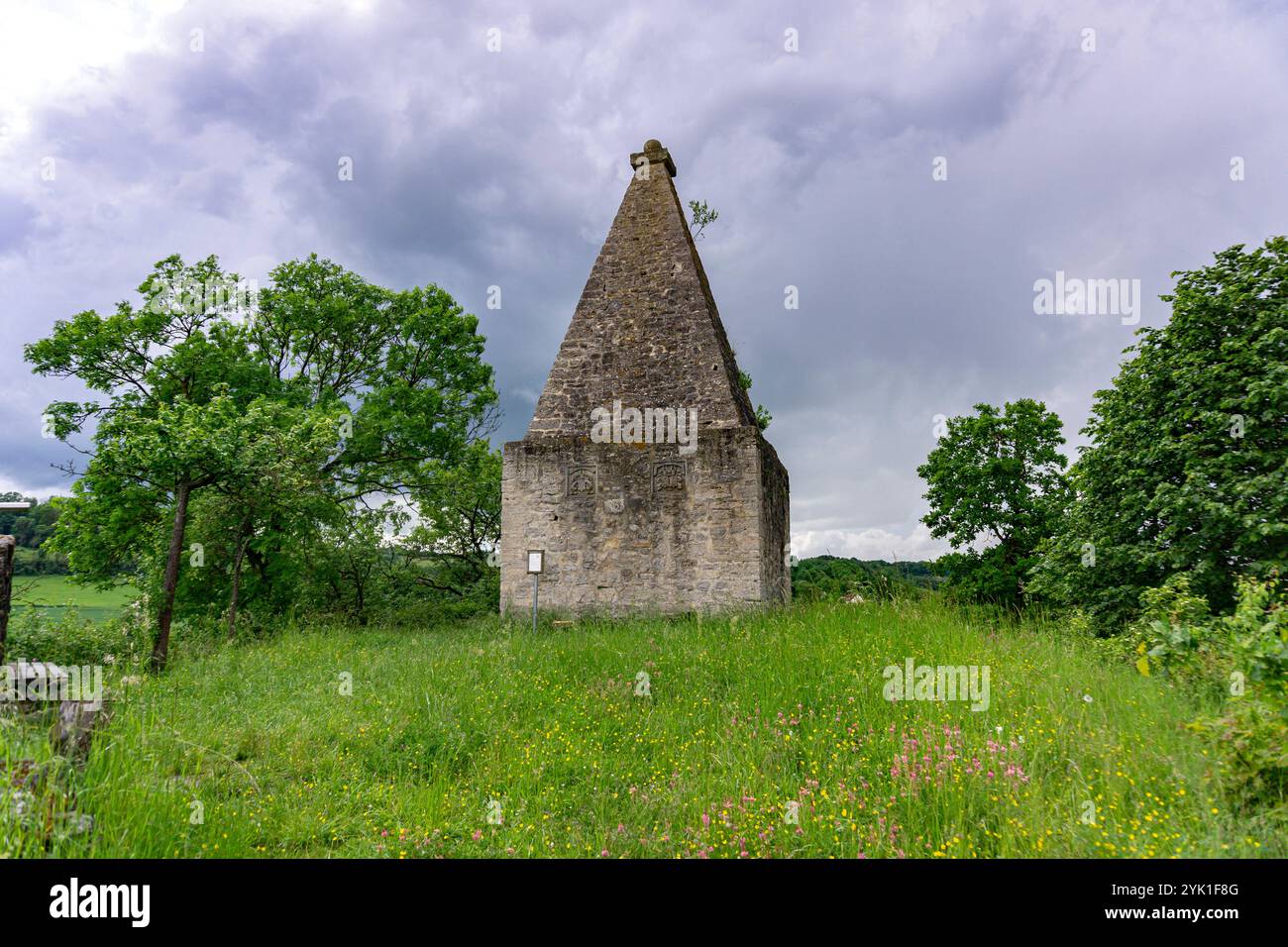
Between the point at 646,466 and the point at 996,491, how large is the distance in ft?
50.0

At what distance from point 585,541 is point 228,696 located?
20.1ft

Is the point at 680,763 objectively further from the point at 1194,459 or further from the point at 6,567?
the point at 1194,459

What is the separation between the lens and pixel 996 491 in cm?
2227

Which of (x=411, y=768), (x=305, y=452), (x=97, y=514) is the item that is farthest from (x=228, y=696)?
(x=97, y=514)

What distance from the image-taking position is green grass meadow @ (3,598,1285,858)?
13.8 ft

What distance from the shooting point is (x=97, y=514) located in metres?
15.3

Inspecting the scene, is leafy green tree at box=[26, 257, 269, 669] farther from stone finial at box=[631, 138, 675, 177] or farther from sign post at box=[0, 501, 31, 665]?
stone finial at box=[631, 138, 675, 177]

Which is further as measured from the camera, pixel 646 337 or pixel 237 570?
pixel 646 337

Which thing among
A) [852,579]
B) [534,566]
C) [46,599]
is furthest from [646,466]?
[46,599]

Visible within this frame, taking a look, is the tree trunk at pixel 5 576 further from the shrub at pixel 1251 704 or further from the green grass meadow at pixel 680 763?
the shrub at pixel 1251 704

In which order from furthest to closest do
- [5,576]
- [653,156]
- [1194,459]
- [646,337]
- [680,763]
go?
[653,156] → [646,337] → [1194,459] → [5,576] → [680,763]

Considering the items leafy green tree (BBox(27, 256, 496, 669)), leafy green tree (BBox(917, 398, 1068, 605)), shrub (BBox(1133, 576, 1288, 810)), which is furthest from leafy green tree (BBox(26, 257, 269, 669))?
leafy green tree (BBox(917, 398, 1068, 605))

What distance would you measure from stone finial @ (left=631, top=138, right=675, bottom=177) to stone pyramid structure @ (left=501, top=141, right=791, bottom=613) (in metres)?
1.59
